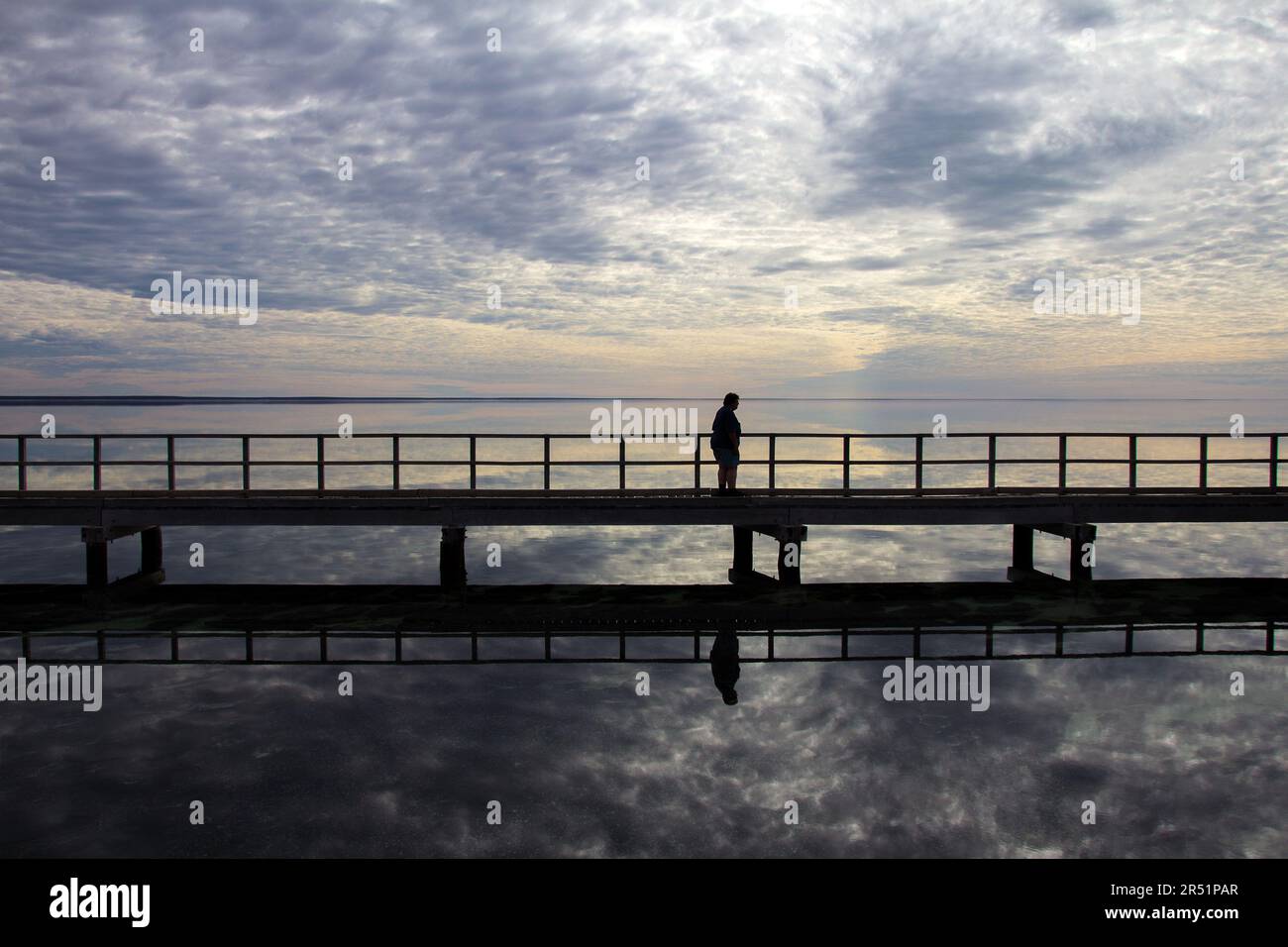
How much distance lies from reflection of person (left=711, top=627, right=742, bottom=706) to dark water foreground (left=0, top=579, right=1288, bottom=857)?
16 centimetres

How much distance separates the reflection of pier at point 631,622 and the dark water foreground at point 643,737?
0.32 feet

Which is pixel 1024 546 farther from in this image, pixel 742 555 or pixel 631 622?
pixel 631 622

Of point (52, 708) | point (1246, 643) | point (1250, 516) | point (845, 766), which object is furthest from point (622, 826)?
point (1250, 516)

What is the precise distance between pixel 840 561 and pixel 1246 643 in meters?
10.4

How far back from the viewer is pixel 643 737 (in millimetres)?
11234

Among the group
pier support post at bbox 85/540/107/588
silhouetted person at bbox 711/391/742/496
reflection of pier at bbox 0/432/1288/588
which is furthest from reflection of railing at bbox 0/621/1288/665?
silhouetted person at bbox 711/391/742/496

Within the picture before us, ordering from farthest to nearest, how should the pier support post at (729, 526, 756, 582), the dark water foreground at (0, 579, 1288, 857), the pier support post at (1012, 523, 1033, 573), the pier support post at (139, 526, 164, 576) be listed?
1. the pier support post at (1012, 523, 1033, 573)
2. the pier support post at (139, 526, 164, 576)
3. the pier support post at (729, 526, 756, 582)
4. the dark water foreground at (0, 579, 1288, 857)

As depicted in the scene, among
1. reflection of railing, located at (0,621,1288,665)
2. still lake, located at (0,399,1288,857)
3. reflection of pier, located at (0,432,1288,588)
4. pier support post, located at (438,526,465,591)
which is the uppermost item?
reflection of pier, located at (0,432,1288,588)

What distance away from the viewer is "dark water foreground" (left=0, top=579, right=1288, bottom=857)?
8.57 m

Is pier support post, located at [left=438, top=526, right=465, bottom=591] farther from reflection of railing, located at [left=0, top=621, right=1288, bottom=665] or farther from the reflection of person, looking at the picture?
the reflection of person

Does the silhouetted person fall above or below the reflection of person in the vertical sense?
above

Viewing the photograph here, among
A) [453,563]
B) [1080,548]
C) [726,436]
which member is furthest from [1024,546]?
[453,563]

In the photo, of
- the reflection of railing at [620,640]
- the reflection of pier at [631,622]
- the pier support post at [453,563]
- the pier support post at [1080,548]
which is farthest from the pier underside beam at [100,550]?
the pier support post at [1080,548]
